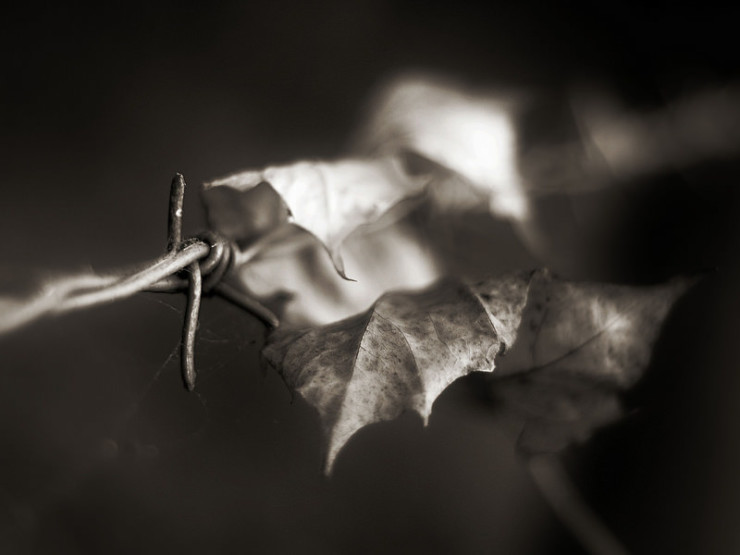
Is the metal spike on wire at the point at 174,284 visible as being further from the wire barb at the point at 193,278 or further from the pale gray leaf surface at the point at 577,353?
the pale gray leaf surface at the point at 577,353

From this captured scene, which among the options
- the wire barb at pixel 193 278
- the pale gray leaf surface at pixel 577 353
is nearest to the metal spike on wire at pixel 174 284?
the wire barb at pixel 193 278

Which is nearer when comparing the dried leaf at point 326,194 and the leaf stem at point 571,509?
the dried leaf at point 326,194

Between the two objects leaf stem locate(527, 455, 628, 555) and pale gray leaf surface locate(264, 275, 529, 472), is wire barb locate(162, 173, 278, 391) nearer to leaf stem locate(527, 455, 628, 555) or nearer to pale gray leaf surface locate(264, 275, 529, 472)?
pale gray leaf surface locate(264, 275, 529, 472)

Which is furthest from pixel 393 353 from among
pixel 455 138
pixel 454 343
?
pixel 455 138

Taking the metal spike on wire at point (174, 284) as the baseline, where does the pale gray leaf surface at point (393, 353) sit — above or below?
below

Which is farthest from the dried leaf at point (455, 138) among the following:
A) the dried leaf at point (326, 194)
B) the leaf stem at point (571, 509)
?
the leaf stem at point (571, 509)

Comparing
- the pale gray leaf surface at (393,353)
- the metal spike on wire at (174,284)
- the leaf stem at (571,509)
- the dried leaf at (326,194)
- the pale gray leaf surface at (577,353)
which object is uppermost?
the dried leaf at (326,194)

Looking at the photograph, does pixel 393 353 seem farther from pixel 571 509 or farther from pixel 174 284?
pixel 571 509
